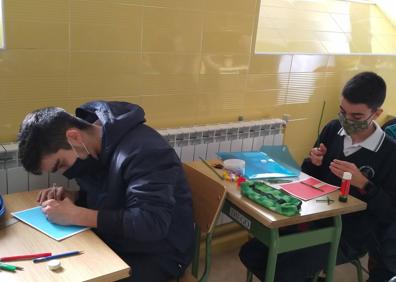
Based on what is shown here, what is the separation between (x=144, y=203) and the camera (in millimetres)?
1305

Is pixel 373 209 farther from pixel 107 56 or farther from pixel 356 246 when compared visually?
pixel 107 56

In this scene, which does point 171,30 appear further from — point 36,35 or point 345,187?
point 345,187

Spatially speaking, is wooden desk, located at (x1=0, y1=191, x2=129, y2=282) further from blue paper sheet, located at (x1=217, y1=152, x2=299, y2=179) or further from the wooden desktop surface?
blue paper sheet, located at (x1=217, y1=152, x2=299, y2=179)

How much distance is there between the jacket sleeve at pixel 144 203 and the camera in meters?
1.29


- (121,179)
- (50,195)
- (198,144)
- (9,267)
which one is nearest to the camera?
(9,267)

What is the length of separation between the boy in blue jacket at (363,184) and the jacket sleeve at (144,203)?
2.30 feet

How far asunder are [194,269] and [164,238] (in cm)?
65

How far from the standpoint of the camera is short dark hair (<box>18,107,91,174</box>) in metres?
1.27

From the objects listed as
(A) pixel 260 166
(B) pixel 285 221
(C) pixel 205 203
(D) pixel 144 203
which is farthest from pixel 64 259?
(A) pixel 260 166

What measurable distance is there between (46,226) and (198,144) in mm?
1141

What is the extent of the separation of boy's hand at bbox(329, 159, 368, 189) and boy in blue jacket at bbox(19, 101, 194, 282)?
763mm

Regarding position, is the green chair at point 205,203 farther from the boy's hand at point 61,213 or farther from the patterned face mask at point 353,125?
the patterned face mask at point 353,125

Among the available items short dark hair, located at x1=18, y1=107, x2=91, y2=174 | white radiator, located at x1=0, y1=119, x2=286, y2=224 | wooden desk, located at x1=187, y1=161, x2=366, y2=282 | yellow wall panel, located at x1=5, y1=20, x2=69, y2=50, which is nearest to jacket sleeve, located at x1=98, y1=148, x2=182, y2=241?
short dark hair, located at x1=18, y1=107, x2=91, y2=174

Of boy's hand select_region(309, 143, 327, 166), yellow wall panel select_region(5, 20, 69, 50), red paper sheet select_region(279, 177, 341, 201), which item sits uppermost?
yellow wall panel select_region(5, 20, 69, 50)
